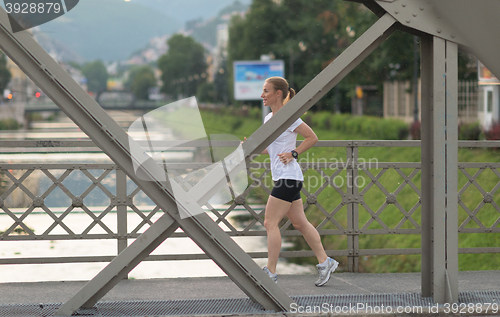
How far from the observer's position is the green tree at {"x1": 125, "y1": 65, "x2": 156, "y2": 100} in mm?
105787

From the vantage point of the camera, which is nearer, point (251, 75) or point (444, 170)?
point (444, 170)

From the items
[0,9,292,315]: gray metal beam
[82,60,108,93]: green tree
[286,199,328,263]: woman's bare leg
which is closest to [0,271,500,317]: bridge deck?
[0,9,292,315]: gray metal beam

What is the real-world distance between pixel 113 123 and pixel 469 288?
325 cm

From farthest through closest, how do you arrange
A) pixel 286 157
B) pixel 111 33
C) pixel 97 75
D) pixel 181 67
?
pixel 111 33 → pixel 181 67 → pixel 97 75 → pixel 286 157

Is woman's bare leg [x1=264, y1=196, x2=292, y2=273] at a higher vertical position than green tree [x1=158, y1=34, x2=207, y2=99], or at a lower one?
lower

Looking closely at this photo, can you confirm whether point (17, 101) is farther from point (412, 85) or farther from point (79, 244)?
point (79, 244)

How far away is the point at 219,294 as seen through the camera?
173 inches

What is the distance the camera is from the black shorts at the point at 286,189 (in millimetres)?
4035

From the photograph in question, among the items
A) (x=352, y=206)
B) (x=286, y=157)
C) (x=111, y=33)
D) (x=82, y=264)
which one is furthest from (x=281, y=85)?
(x=111, y=33)

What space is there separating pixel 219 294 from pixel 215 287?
0.84 ft

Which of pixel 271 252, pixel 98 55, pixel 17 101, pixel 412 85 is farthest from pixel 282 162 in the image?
pixel 98 55

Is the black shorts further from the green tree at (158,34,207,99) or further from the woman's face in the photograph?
the green tree at (158,34,207,99)

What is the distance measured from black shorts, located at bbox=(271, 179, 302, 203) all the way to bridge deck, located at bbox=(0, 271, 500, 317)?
75 centimetres

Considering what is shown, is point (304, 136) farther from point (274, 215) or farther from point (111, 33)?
point (111, 33)
